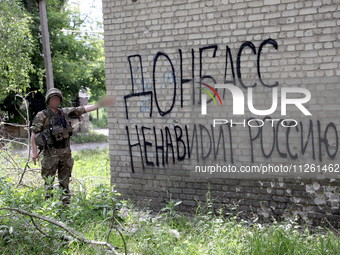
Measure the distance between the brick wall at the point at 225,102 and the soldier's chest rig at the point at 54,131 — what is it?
34.4 inches

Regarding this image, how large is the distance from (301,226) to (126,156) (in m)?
2.84

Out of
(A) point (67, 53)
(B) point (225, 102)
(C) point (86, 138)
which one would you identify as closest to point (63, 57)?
(A) point (67, 53)

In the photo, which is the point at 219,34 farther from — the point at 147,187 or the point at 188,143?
the point at 147,187

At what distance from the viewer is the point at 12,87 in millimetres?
10250

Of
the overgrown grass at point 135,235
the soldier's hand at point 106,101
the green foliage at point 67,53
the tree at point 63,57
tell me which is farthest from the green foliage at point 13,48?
the overgrown grass at point 135,235

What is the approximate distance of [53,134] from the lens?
522cm

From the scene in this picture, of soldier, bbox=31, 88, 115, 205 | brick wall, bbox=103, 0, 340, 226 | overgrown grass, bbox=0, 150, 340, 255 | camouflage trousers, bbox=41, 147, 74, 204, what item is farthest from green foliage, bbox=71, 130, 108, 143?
overgrown grass, bbox=0, 150, 340, 255

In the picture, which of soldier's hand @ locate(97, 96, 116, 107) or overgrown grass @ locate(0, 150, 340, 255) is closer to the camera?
overgrown grass @ locate(0, 150, 340, 255)

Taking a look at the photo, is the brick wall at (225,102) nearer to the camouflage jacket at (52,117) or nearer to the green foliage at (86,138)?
the camouflage jacket at (52,117)

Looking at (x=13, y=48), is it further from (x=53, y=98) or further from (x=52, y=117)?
(x=52, y=117)

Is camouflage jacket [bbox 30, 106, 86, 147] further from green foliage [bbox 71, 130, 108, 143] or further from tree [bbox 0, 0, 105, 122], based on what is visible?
green foliage [bbox 71, 130, 108, 143]

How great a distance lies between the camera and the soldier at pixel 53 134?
206 inches

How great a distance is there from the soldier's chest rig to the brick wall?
2.87ft

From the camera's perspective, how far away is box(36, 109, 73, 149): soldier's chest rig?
5.21 metres
